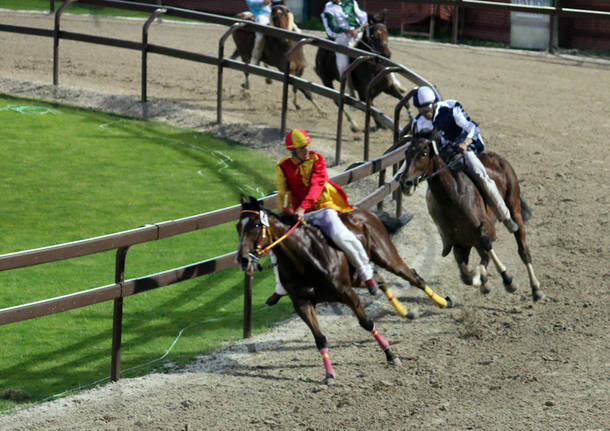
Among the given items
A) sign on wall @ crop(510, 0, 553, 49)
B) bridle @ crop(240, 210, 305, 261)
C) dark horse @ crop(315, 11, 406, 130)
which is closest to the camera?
bridle @ crop(240, 210, 305, 261)

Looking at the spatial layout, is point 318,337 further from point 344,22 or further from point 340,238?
point 344,22

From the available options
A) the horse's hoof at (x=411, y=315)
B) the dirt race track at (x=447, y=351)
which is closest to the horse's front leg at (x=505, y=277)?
the dirt race track at (x=447, y=351)

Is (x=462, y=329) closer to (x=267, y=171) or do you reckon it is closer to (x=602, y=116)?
(x=267, y=171)

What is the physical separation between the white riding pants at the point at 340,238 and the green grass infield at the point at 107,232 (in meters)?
1.61

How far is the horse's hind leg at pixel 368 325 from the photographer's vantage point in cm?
821

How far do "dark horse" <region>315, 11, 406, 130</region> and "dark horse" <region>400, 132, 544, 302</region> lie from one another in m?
6.69

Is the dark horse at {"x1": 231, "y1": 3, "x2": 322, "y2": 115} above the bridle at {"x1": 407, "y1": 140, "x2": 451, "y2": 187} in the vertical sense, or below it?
above

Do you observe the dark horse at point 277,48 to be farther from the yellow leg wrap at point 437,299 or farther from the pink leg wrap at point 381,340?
the pink leg wrap at point 381,340

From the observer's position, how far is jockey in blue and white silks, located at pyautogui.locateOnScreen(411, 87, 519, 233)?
10039 millimetres

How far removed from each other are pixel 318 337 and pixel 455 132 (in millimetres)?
3334

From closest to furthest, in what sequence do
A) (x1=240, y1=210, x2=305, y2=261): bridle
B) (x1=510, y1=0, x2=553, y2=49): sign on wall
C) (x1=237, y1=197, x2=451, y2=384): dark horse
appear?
(x1=240, y1=210, x2=305, y2=261): bridle, (x1=237, y1=197, x2=451, y2=384): dark horse, (x1=510, y1=0, x2=553, y2=49): sign on wall

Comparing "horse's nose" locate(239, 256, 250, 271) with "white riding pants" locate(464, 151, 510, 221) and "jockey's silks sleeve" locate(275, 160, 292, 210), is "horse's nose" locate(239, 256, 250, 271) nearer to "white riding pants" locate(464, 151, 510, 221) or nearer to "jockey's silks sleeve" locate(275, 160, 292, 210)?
"jockey's silks sleeve" locate(275, 160, 292, 210)

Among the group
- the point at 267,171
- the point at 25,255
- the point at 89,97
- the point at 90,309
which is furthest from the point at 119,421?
the point at 89,97

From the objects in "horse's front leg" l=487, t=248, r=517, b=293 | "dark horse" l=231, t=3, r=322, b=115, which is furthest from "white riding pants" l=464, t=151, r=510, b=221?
"dark horse" l=231, t=3, r=322, b=115
